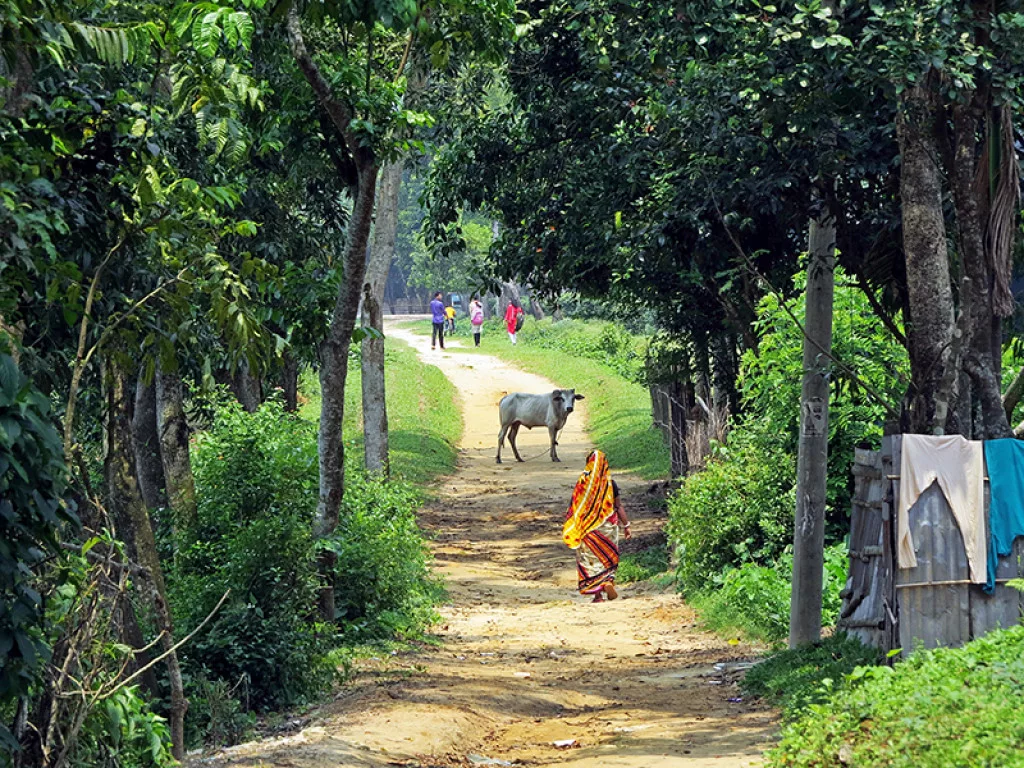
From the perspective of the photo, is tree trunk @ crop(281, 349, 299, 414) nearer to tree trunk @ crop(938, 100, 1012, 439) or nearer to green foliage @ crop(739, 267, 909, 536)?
green foliage @ crop(739, 267, 909, 536)

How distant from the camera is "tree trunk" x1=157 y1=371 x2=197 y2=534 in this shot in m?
13.2

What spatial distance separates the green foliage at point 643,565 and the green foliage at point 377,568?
4.34 metres

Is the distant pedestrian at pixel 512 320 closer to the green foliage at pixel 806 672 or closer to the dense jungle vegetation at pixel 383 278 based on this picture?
the dense jungle vegetation at pixel 383 278

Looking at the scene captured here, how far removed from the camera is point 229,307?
802 cm

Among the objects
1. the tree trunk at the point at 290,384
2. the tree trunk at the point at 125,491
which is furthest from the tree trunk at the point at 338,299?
the tree trunk at the point at 290,384

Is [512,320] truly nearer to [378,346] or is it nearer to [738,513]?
[378,346]

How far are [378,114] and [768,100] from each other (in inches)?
123

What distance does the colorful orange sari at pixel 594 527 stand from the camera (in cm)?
1619

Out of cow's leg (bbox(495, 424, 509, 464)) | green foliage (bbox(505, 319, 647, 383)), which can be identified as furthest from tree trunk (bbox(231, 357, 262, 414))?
green foliage (bbox(505, 319, 647, 383))

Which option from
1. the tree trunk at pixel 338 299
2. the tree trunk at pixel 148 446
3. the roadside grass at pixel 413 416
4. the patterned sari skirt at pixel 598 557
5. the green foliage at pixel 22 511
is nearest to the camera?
the green foliage at pixel 22 511

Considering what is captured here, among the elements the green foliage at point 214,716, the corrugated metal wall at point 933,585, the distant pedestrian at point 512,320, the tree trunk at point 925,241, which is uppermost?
the distant pedestrian at point 512,320

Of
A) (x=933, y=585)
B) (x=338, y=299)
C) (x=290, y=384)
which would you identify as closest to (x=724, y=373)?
(x=290, y=384)

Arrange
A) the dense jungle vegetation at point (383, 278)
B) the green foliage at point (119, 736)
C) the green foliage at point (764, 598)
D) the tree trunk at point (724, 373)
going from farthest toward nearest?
the tree trunk at point (724, 373), the green foliage at point (764, 598), the dense jungle vegetation at point (383, 278), the green foliage at point (119, 736)

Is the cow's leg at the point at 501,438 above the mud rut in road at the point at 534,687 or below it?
above
